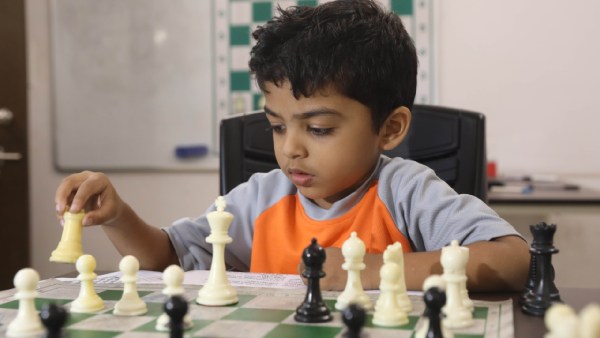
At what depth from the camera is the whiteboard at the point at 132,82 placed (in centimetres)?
346

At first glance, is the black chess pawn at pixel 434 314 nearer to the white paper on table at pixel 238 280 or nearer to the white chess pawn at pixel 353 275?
the white chess pawn at pixel 353 275

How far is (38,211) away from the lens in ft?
12.3

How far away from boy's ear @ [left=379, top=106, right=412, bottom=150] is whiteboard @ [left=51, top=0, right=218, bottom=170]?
7.03 ft

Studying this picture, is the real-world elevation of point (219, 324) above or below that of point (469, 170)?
below

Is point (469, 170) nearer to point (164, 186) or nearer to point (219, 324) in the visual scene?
point (219, 324)

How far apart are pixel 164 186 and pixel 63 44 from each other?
0.89 m

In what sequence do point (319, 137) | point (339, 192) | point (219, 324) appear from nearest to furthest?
point (219, 324) < point (319, 137) < point (339, 192)

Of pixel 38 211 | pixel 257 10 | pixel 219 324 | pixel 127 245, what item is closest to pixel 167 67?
pixel 257 10

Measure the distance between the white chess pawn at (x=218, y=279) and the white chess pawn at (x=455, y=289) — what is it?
0.28 metres

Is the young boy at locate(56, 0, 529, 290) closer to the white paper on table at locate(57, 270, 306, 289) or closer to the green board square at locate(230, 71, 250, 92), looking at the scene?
the white paper on table at locate(57, 270, 306, 289)

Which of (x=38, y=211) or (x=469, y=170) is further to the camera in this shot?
(x=38, y=211)

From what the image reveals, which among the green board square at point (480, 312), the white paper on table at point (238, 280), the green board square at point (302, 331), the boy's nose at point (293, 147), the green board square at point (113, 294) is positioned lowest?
the white paper on table at point (238, 280)

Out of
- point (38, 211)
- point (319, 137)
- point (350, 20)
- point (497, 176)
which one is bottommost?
point (38, 211)

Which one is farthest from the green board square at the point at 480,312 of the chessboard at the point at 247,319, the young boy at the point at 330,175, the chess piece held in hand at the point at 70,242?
the chess piece held in hand at the point at 70,242
